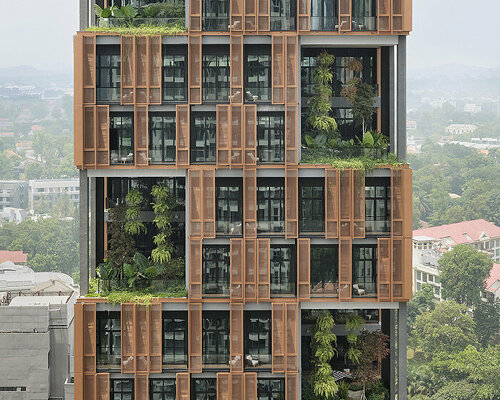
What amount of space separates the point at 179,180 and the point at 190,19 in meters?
4.43

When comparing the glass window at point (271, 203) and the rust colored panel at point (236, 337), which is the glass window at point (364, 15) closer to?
the glass window at point (271, 203)

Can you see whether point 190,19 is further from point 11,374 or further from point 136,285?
point 11,374

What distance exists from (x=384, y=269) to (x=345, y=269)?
39.0 inches

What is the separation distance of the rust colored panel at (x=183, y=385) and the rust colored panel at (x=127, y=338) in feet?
3.81

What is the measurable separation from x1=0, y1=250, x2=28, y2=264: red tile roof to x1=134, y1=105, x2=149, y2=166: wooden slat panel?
109 ft

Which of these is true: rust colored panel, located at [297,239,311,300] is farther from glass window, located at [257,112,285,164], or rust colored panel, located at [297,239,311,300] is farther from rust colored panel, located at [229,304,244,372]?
glass window, located at [257,112,285,164]

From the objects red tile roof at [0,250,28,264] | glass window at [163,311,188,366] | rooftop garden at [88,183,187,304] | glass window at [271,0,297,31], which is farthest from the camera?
red tile roof at [0,250,28,264]

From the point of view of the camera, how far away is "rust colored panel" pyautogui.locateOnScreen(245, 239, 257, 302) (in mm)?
18062

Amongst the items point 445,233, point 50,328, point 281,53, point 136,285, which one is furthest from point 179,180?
point 445,233

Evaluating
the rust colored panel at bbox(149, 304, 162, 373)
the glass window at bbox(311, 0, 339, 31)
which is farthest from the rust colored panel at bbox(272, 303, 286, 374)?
the glass window at bbox(311, 0, 339, 31)

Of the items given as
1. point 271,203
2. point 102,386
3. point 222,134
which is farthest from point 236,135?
point 102,386

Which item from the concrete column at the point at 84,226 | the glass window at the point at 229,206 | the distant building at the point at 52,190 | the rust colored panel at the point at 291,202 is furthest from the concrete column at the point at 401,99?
the distant building at the point at 52,190

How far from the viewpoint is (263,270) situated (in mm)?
18078

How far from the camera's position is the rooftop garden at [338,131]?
18469 millimetres
